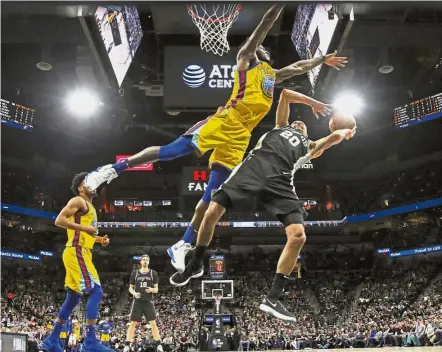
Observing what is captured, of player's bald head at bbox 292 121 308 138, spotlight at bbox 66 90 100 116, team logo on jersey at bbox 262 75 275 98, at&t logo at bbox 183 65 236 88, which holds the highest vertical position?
spotlight at bbox 66 90 100 116

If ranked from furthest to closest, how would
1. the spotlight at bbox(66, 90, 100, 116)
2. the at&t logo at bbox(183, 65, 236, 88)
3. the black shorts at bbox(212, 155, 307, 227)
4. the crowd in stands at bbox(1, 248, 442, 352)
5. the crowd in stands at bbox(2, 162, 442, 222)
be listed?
the crowd in stands at bbox(2, 162, 442, 222) → the crowd in stands at bbox(1, 248, 442, 352) → the spotlight at bbox(66, 90, 100, 116) → the at&t logo at bbox(183, 65, 236, 88) → the black shorts at bbox(212, 155, 307, 227)

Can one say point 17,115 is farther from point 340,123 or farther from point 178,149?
point 340,123

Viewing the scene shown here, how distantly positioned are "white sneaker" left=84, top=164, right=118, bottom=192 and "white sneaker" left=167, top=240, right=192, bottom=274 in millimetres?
1097

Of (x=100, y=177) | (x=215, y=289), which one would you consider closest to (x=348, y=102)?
(x=215, y=289)

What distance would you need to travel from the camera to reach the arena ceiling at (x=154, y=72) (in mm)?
8289

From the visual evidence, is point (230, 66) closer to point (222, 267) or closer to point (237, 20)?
point (237, 20)

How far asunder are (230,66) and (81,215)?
309cm

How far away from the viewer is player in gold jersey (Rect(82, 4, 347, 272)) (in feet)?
19.6

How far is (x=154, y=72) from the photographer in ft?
35.9

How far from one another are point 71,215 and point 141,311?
7.49 feet

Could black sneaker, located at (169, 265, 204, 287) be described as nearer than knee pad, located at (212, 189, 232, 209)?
No

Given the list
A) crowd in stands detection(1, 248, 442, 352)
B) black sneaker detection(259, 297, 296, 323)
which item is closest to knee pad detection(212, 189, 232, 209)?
black sneaker detection(259, 297, 296, 323)

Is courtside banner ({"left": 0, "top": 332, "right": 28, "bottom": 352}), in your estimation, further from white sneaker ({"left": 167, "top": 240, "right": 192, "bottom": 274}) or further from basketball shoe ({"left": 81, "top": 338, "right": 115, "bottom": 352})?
white sneaker ({"left": 167, "top": 240, "right": 192, "bottom": 274})

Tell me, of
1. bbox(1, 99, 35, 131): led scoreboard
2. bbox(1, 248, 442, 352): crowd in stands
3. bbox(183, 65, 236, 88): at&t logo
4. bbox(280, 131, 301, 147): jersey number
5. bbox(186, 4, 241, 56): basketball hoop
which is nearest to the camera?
bbox(280, 131, 301, 147): jersey number
